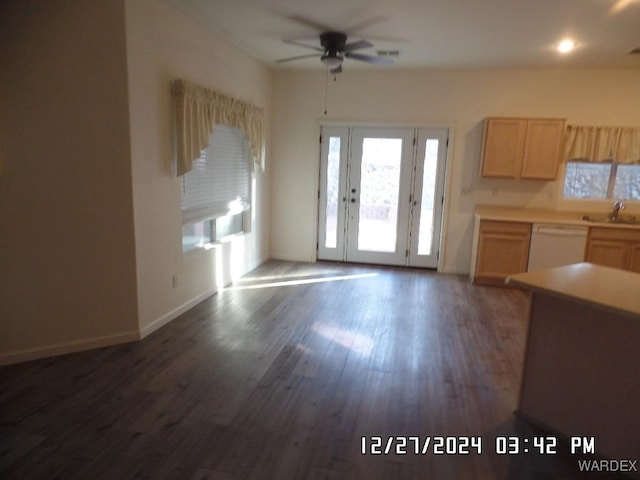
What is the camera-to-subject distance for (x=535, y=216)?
16.9 feet

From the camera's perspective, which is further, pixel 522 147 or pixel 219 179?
pixel 522 147

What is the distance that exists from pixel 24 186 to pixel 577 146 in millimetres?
5884

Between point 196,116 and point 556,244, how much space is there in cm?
432

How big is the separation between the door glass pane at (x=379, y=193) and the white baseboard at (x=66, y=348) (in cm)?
367

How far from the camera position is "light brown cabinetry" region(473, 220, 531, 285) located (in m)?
5.10

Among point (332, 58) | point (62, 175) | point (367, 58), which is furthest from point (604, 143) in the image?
point (62, 175)

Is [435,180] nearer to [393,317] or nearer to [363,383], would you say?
[393,317]

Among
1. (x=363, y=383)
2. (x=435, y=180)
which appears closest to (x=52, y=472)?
(x=363, y=383)

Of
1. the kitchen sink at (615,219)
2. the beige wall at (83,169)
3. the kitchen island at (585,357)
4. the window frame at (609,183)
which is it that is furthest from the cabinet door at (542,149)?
the beige wall at (83,169)

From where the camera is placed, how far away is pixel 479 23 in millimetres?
3688

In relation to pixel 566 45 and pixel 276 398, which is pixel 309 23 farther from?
pixel 276 398

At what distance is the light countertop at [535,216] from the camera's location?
487 centimetres

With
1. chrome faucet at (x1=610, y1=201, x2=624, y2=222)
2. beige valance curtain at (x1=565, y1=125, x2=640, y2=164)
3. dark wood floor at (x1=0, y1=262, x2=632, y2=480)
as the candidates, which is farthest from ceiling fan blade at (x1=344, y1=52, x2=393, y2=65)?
chrome faucet at (x1=610, y1=201, x2=624, y2=222)

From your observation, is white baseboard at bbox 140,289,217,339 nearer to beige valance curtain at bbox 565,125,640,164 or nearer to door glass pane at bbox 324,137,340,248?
door glass pane at bbox 324,137,340,248
